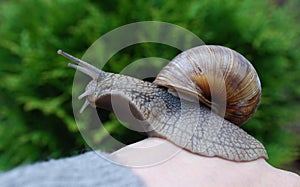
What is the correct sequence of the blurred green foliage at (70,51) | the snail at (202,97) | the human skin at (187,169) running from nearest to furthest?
the human skin at (187,169) → the snail at (202,97) → the blurred green foliage at (70,51)

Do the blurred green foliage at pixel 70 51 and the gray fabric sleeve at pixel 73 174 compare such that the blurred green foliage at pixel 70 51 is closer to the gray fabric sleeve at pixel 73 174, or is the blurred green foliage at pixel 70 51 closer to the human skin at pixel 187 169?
the human skin at pixel 187 169

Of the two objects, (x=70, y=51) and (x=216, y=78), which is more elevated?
(x=216, y=78)

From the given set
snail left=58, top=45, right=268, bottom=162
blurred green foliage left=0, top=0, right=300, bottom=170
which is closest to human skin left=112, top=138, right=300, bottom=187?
snail left=58, top=45, right=268, bottom=162

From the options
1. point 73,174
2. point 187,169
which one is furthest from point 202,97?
point 73,174

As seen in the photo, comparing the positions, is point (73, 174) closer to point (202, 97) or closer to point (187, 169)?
point (187, 169)

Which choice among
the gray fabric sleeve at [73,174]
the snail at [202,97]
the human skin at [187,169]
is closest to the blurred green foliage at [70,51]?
the snail at [202,97]

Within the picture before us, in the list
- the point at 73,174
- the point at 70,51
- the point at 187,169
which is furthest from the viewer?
the point at 70,51
